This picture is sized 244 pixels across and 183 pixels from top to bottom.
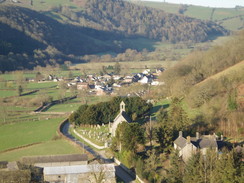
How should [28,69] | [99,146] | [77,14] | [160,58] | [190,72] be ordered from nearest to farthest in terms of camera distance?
1. [99,146]
2. [190,72]
3. [28,69]
4. [160,58]
5. [77,14]

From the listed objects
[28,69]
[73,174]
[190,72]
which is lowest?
[28,69]

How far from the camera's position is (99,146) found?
33156 mm

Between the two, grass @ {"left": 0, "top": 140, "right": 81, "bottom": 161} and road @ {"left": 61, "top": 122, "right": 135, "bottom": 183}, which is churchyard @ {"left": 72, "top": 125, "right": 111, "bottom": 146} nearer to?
road @ {"left": 61, "top": 122, "right": 135, "bottom": 183}

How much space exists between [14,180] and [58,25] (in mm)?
142568

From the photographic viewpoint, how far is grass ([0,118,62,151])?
36781mm

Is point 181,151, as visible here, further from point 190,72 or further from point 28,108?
point 28,108

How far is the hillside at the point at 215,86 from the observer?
33250 millimetres

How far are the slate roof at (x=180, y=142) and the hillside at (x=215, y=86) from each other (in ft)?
16.3

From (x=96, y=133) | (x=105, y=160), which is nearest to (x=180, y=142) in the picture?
(x=105, y=160)

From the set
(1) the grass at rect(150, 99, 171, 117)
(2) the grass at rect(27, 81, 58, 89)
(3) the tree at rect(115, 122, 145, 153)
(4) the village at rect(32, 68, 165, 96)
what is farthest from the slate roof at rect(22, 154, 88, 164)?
(2) the grass at rect(27, 81, 58, 89)

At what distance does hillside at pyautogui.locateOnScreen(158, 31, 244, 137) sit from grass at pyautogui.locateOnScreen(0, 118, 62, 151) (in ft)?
48.2

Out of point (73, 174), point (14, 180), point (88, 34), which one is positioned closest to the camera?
point (14, 180)

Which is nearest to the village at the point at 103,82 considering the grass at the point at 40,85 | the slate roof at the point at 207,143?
the grass at the point at 40,85

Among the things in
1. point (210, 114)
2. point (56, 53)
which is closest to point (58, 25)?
point (56, 53)
